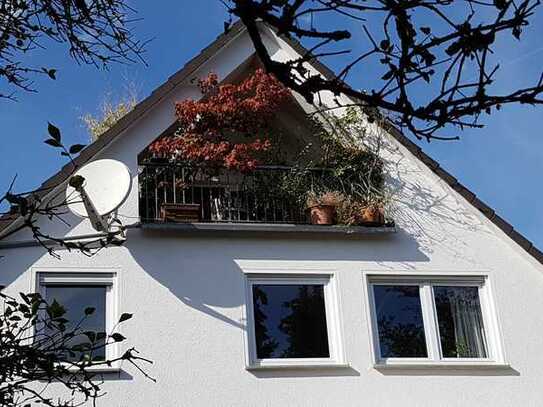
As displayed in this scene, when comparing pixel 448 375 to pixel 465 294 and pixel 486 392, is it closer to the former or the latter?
pixel 486 392

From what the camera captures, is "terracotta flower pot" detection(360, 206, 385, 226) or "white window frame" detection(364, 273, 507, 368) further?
"terracotta flower pot" detection(360, 206, 385, 226)

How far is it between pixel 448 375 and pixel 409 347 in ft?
1.64

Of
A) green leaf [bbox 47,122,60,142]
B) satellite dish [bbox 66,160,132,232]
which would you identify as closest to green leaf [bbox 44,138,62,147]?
green leaf [bbox 47,122,60,142]

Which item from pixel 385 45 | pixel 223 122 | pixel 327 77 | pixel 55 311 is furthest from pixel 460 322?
pixel 385 45

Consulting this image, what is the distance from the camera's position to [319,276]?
9734 mm

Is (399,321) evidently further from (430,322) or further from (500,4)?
(500,4)

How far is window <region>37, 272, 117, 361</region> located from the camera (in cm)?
890

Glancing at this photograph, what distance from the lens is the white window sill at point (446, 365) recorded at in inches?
368

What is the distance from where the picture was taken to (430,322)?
9.75 metres

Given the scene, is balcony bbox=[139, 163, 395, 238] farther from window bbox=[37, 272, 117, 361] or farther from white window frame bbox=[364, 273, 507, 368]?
window bbox=[37, 272, 117, 361]

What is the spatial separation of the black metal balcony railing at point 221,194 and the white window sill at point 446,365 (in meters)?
1.86

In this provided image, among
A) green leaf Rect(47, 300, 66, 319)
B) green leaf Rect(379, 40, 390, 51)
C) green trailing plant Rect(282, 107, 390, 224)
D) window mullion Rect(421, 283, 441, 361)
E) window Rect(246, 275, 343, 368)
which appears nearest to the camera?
green leaf Rect(379, 40, 390, 51)

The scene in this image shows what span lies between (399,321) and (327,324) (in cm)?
83

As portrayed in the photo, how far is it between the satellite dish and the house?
59 centimetres
